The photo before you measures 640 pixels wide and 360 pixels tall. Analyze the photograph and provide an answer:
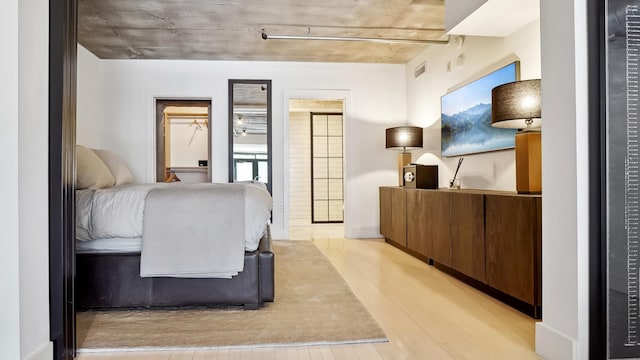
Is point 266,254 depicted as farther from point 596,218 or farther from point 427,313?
point 596,218

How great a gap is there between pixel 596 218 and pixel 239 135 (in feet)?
15.4

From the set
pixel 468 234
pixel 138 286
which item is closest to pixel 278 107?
pixel 468 234

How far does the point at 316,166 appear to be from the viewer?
323 inches

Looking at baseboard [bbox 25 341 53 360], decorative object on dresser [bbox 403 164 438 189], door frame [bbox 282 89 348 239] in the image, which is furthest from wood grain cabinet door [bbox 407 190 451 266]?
baseboard [bbox 25 341 53 360]

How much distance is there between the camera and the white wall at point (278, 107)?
5633mm

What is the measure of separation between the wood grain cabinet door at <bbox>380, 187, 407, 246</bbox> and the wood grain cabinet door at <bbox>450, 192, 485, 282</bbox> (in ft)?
3.94

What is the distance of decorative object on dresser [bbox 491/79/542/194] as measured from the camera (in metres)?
2.57

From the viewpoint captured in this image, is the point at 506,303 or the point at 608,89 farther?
the point at 506,303

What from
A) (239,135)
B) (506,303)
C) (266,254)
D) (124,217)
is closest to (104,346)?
(124,217)

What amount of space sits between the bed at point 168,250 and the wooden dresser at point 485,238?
1489 mm

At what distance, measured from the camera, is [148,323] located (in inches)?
92.7

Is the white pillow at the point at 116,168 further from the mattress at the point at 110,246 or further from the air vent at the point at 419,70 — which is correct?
the air vent at the point at 419,70

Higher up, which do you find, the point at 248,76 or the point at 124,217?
the point at 248,76

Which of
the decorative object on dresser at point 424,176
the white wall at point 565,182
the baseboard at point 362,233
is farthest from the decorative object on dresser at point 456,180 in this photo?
the white wall at point 565,182
